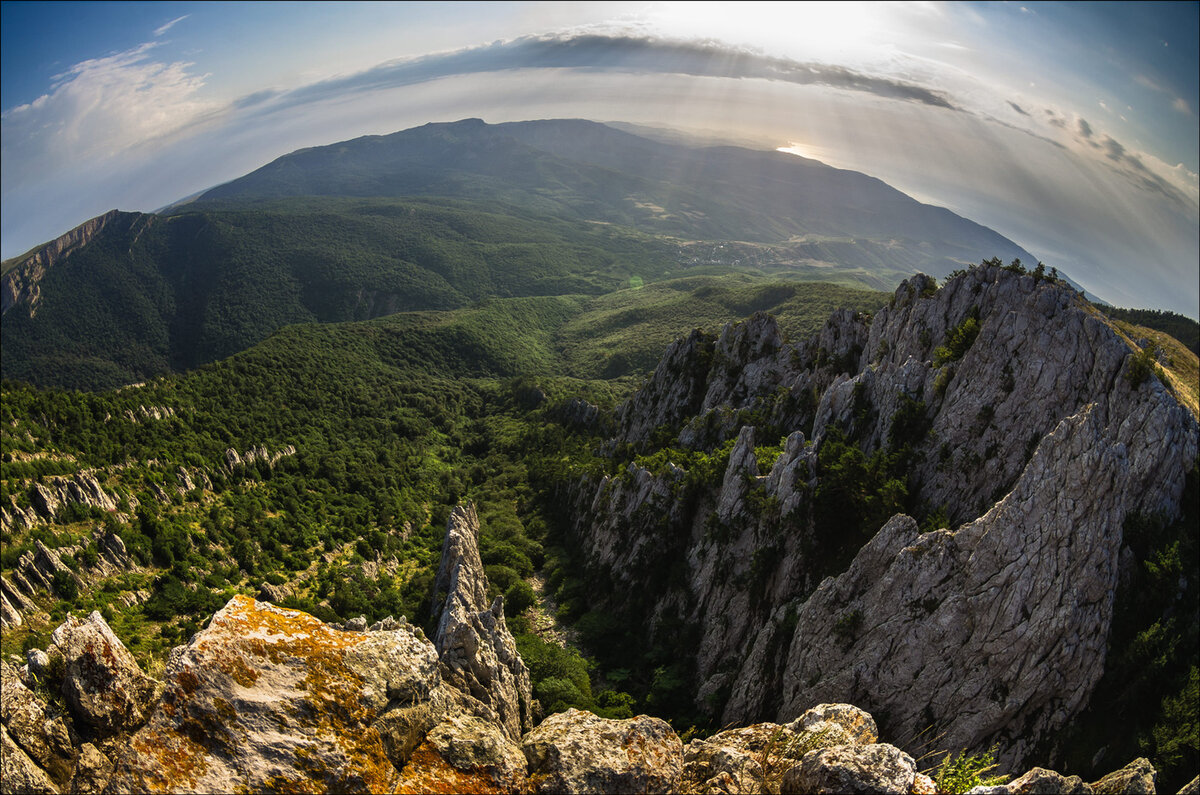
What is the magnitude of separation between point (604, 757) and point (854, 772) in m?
6.70

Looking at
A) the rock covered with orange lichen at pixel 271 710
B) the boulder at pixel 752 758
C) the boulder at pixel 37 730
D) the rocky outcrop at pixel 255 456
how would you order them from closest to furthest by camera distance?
the rock covered with orange lichen at pixel 271 710
the boulder at pixel 37 730
the boulder at pixel 752 758
the rocky outcrop at pixel 255 456

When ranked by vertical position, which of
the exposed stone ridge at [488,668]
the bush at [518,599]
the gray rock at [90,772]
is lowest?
the bush at [518,599]

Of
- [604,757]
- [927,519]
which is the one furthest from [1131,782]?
[927,519]

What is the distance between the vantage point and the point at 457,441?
145500mm

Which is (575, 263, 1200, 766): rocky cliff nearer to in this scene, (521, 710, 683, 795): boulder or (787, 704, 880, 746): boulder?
(787, 704, 880, 746): boulder

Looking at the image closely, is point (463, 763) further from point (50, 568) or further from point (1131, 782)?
point (50, 568)

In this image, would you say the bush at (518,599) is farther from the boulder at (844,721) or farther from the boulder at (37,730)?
the boulder at (37,730)

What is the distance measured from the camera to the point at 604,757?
1620 centimetres

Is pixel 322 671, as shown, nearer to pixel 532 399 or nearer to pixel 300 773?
pixel 300 773

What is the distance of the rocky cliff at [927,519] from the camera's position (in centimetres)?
2523

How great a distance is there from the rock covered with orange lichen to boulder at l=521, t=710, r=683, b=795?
13.1 ft

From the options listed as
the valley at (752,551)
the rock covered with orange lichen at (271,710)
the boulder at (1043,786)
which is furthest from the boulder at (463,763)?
the boulder at (1043,786)

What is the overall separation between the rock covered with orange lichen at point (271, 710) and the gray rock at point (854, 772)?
35.2ft

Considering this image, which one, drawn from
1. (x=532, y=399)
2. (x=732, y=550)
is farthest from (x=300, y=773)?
(x=532, y=399)
